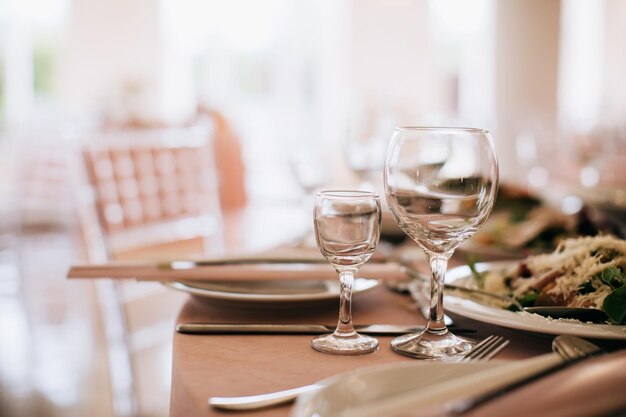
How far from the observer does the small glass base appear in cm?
68

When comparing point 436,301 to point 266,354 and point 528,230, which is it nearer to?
point 266,354

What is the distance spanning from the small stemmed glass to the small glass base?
29 mm

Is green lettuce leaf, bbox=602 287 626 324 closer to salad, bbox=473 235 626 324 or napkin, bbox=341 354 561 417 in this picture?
salad, bbox=473 235 626 324

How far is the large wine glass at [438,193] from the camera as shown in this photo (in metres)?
0.69

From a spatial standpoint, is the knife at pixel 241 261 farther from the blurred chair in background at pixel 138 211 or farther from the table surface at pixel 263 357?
the blurred chair in background at pixel 138 211

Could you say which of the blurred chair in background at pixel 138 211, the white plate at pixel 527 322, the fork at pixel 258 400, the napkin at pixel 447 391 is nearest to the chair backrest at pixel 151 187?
the blurred chair in background at pixel 138 211

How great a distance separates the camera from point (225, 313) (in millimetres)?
877

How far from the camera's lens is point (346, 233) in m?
0.69

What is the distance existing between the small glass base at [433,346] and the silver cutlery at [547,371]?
0.35 ft

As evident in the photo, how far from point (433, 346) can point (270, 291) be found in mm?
264

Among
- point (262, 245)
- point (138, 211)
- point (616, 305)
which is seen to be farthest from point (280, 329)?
point (262, 245)

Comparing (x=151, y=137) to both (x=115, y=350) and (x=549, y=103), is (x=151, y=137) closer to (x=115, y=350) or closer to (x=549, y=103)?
(x=115, y=350)

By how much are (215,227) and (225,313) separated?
1.46 metres

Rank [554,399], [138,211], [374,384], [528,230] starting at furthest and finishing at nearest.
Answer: [138,211] < [528,230] < [374,384] < [554,399]
